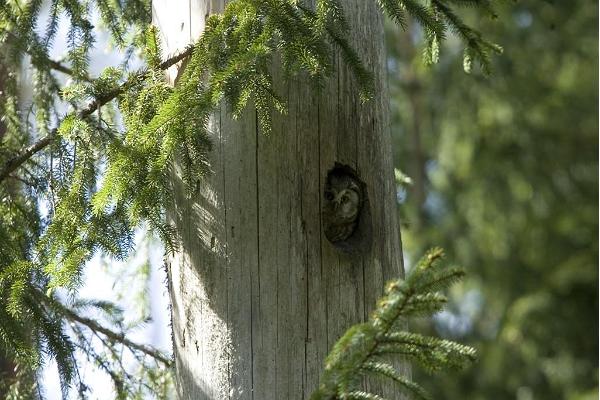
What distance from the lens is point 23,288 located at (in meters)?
3.28

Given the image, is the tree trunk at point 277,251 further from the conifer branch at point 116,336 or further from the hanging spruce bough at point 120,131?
the conifer branch at point 116,336

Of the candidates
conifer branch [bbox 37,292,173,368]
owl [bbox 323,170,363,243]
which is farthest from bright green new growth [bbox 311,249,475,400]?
conifer branch [bbox 37,292,173,368]

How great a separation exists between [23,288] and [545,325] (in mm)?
9885

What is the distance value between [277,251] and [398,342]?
74 cm

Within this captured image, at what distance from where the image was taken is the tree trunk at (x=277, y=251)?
3121mm

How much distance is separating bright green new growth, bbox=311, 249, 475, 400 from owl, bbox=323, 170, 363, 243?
0.74 metres

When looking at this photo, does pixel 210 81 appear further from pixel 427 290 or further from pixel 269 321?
pixel 427 290

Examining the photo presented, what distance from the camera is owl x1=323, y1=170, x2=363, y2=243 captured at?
3234 mm

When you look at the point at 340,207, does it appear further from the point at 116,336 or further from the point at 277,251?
the point at 116,336

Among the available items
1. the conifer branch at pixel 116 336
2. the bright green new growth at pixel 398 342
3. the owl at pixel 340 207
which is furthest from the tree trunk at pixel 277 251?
the conifer branch at pixel 116 336

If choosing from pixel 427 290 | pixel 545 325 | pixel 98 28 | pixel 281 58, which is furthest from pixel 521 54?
pixel 427 290

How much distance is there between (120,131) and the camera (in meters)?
3.37

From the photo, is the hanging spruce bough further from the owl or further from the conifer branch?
the owl

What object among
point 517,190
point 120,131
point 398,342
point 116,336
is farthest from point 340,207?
point 517,190
